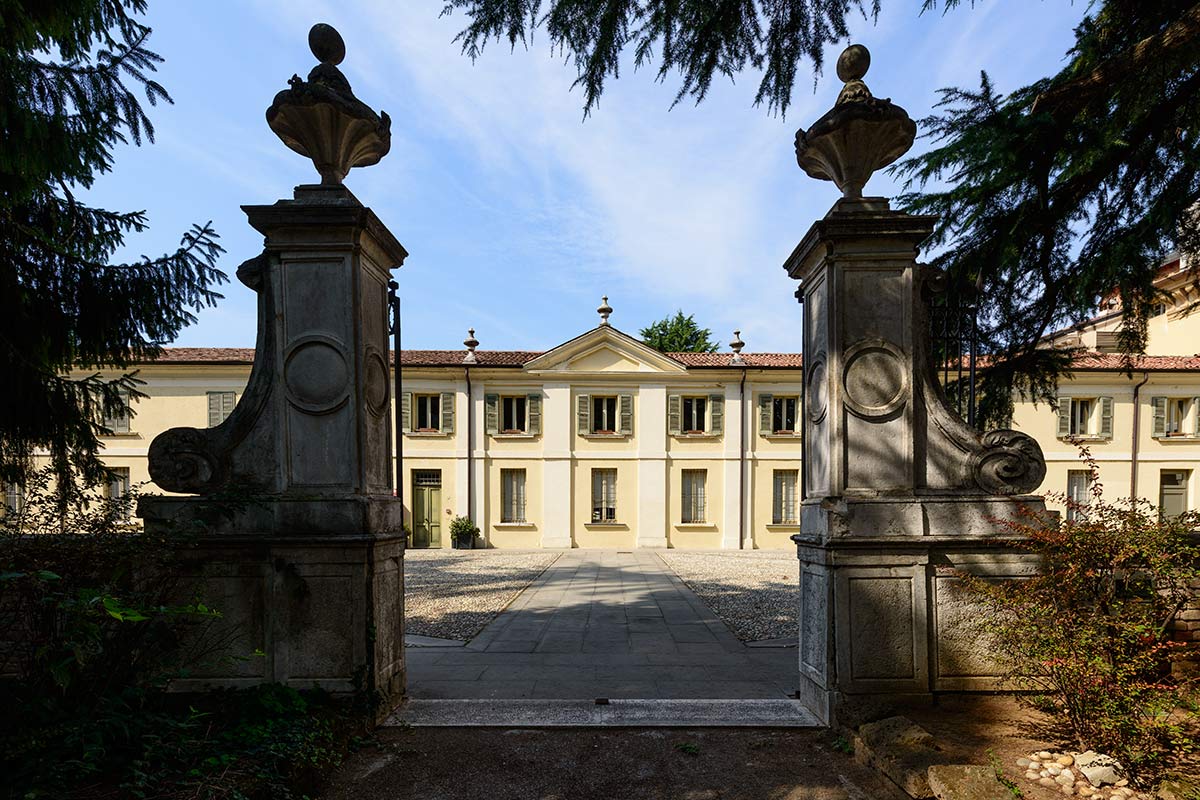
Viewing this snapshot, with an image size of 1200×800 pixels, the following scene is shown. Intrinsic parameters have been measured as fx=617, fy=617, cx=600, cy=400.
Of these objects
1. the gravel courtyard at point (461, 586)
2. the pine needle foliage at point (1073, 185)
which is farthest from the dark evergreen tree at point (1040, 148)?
the gravel courtyard at point (461, 586)

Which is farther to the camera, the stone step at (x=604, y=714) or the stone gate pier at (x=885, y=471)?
the stone step at (x=604, y=714)

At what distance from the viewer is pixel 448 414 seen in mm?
19453

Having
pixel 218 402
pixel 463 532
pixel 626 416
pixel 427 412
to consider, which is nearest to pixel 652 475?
pixel 626 416

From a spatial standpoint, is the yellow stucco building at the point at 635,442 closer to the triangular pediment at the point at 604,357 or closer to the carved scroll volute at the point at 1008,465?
the triangular pediment at the point at 604,357

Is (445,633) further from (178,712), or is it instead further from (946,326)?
(946,326)

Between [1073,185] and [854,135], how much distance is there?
259 centimetres

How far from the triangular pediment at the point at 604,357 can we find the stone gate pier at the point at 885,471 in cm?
1557

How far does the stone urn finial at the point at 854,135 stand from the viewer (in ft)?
12.4

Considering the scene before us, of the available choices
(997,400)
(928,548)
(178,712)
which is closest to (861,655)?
(928,548)

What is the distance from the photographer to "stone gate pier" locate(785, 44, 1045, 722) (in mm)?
3723

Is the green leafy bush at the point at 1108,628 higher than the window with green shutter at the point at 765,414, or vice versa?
the window with green shutter at the point at 765,414

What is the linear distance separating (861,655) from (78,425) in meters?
6.00

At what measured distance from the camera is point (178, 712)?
3.46m

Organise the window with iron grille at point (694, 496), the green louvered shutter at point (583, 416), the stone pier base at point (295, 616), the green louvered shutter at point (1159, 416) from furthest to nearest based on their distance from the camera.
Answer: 1. the window with iron grille at point (694, 496)
2. the green louvered shutter at point (583, 416)
3. the green louvered shutter at point (1159, 416)
4. the stone pier base at point (295, 616)
